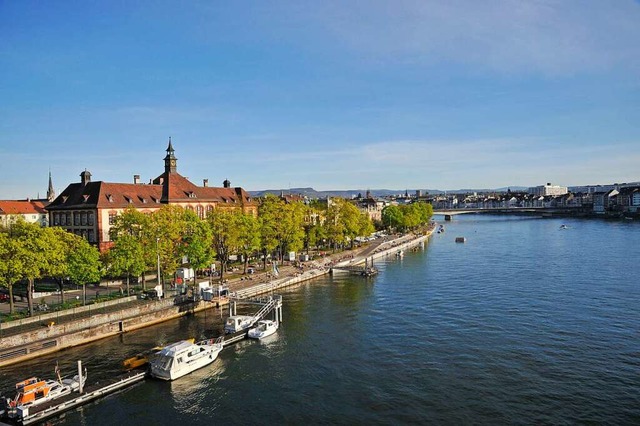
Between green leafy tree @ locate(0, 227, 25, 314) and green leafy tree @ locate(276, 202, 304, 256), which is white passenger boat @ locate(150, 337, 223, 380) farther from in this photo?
green leafy tree @ locate(276, 202, 304, 256)

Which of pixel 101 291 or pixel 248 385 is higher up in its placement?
pixel 101 291

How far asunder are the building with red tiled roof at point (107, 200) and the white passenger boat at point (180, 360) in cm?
3333

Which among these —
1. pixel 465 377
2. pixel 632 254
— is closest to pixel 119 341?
pixel 465 377

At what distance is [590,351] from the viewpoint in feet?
135

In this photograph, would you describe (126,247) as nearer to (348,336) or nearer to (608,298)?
(348,336)

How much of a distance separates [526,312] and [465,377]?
21.0 meters

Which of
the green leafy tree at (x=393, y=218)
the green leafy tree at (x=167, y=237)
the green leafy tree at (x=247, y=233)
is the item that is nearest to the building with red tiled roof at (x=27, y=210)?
the green leafy tree at (x=247, y=233)

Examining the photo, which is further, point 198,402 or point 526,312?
point 526,312

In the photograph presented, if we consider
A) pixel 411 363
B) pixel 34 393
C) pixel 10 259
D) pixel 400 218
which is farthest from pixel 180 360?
pixel 400 218

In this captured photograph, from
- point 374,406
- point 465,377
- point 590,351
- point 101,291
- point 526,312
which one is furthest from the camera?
point 101,291

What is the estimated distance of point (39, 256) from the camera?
46531 mm

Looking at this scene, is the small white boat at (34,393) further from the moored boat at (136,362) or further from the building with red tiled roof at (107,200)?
the building with red tiled roof at (107,200)

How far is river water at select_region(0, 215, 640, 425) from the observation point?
31.7 metres

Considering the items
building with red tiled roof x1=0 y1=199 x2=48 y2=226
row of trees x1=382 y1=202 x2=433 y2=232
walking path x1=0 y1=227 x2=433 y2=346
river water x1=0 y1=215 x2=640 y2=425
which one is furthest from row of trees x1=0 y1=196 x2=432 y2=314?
row of trees x1=382 y1=202 x2=433 y2=232
